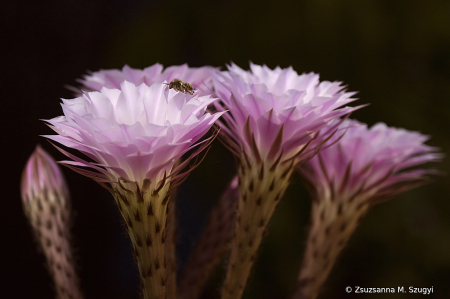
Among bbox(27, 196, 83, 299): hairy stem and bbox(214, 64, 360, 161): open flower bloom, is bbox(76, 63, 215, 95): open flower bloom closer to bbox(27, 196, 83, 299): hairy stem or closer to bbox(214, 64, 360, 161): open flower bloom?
bbox(214, 64, 360, 161): open flower bloom

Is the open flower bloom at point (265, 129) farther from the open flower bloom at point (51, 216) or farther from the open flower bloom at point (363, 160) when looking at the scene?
the open flower bloom at point (51, 216)

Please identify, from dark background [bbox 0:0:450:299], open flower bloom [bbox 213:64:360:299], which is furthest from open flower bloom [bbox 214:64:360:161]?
dark background [bbox 0:0:450:299]

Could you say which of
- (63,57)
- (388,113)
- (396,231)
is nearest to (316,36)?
(388,113)

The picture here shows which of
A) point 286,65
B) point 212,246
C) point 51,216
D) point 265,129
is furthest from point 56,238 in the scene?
point 286,65

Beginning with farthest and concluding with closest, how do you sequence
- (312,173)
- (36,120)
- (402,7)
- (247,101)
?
1. (402,7)
2. (36,120)
3. (312,173)
4. (247,101)

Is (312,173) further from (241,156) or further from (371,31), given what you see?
(371,31)

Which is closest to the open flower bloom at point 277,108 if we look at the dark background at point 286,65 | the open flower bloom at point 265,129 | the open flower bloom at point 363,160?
the open flower bloom at point 265,129
